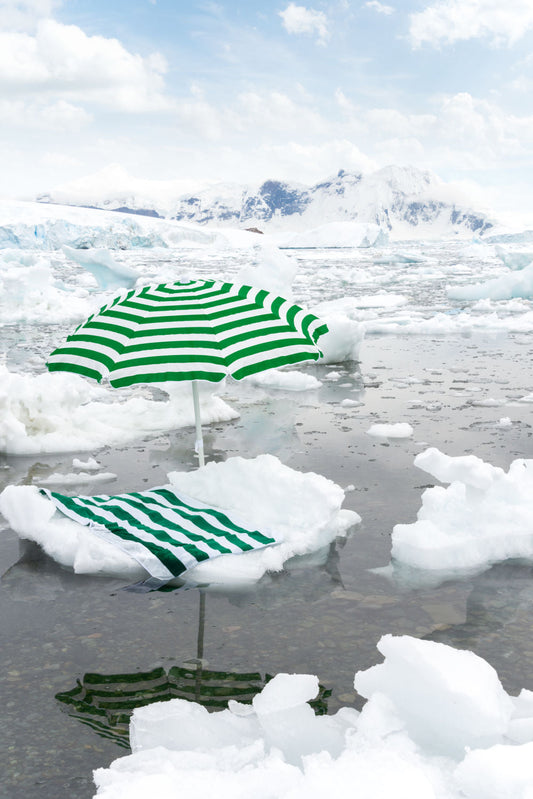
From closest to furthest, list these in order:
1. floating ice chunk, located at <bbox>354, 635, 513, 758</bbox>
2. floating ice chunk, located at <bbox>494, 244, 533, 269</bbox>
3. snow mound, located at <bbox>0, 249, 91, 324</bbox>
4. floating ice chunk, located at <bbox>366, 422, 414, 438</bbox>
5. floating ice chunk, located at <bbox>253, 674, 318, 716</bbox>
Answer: floating ice chunk, located at <bbox>354, 635, 513, 758</bbox>, floating ice chunk, located at <bbox>253, 674, 318, 716</bbox>, floating ice chunk, located at <bbox>366, 422, 414, 438</bbox>, snow mound, located at <bbox>0, 249, 91, 324</bbox>, floating ice chunk, located at <bbox>494, 244, 533, 269</bbox>

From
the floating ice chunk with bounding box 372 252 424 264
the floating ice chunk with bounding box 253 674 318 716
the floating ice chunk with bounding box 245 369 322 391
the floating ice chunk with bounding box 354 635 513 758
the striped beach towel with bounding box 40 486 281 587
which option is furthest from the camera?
the floating ice chunk with bounding box 372 252 424 264

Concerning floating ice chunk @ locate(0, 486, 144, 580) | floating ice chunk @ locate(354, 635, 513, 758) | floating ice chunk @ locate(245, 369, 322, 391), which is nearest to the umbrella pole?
floating ice chunk @ locate(0, 486, 144, 580)

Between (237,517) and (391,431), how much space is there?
233cm

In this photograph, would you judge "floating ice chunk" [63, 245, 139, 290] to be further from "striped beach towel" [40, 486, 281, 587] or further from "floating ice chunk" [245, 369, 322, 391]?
"striped beach towel" [40, 486, 281, 587]

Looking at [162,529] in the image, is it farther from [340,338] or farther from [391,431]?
[340,338]

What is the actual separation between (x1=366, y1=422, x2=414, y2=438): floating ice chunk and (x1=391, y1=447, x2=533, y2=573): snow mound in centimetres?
195

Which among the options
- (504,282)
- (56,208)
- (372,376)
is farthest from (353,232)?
(372,376)

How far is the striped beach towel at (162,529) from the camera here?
11.7 feet

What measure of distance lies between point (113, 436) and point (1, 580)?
2617 millimetres

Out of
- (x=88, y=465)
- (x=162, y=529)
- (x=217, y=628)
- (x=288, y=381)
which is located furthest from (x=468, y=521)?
(x=288, y=381)

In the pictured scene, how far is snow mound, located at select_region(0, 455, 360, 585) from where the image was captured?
3.61m

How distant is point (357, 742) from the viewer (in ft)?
7.07

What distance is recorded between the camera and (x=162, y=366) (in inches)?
163

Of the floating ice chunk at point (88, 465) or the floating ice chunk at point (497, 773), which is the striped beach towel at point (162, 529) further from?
the floating ice chunk at point (497, 773)
